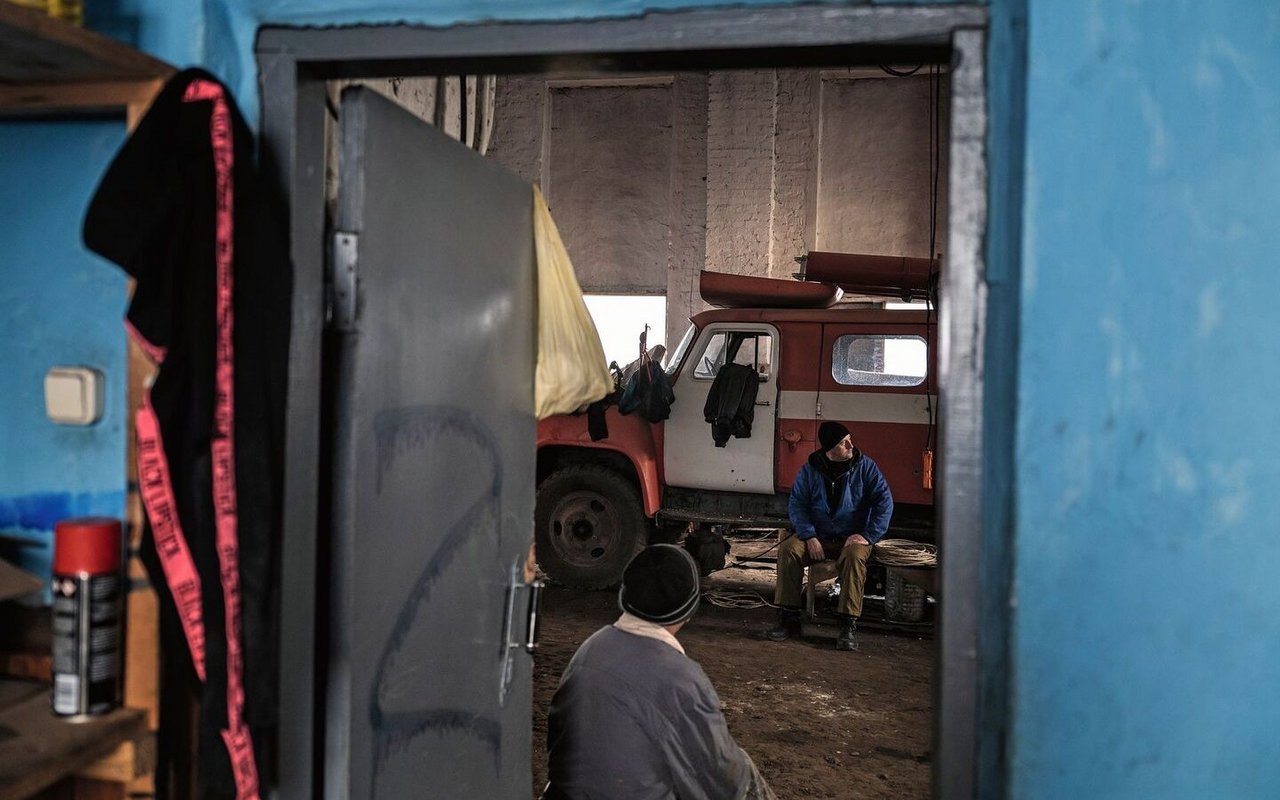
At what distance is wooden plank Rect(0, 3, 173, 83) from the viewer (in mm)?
1417

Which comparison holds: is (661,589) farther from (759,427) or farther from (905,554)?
(905,554)

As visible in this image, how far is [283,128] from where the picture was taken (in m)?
1.77

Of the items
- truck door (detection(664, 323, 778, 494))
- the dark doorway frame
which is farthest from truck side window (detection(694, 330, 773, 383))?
the dark doorway frame

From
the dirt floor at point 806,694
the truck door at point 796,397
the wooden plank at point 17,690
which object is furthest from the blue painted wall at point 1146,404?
the truck door at point 796,397

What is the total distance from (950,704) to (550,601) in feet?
18.0

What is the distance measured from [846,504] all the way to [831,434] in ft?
1.67

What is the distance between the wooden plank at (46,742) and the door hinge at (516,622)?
3.31 feet

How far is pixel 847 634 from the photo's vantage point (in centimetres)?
610

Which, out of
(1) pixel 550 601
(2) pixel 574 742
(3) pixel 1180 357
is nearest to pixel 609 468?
(1) pixel 550 601

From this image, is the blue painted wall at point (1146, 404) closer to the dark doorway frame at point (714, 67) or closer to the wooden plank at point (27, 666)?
the dark doorway frame at point (714, 67)

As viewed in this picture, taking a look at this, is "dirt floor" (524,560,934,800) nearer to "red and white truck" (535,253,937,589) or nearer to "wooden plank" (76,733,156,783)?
"red and white truck" (535,253,937,589)

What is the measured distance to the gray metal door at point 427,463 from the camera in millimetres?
1841

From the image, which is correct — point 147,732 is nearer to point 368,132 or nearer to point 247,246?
point 247,246

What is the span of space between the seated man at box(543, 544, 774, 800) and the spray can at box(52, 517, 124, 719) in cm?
122
